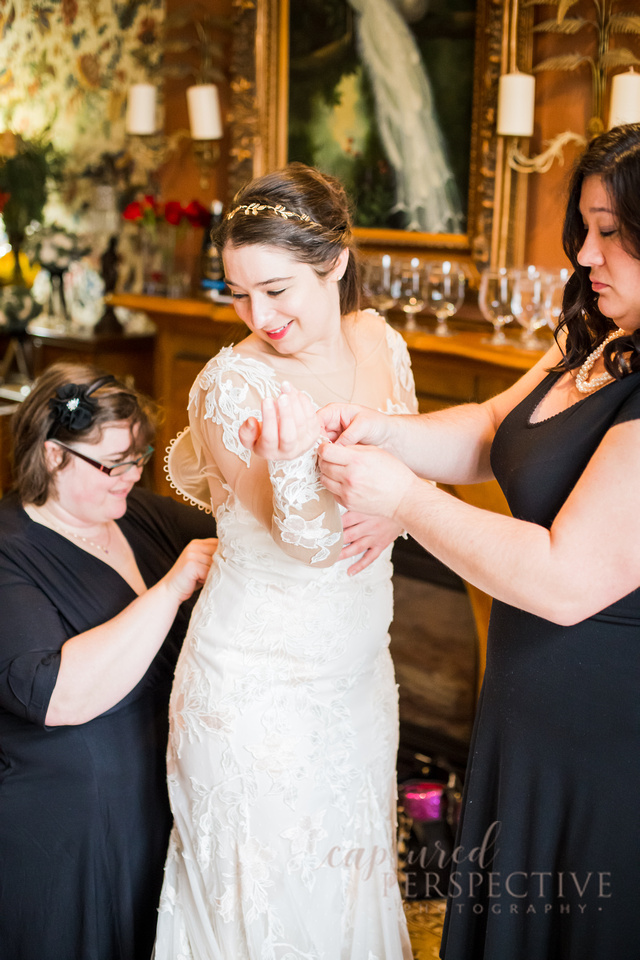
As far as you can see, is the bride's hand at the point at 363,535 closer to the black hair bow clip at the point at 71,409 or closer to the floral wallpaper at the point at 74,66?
the black hair bow clip at the point at 71,409

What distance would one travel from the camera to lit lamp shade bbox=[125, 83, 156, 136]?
392cm

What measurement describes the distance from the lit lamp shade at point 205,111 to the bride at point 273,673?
2341mm

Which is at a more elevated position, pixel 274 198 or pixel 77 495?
pixel 274 198

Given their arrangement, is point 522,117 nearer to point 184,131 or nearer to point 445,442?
point 445,442

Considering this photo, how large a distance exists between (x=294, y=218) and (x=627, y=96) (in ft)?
4.61

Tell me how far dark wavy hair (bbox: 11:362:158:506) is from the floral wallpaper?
298 cm

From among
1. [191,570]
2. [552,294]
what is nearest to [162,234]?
[552,294]

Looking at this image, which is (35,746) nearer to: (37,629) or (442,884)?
(37,629)

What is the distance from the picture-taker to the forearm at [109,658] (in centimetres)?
168

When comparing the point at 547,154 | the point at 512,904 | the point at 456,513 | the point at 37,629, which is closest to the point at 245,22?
the point at 547,154

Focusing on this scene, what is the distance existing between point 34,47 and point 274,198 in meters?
3.68

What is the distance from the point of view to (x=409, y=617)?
12.0ft

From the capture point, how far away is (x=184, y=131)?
13.7 feet

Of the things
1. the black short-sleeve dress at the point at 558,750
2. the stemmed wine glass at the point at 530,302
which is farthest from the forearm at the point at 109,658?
the stemmed wine glass at the point at 530,302
